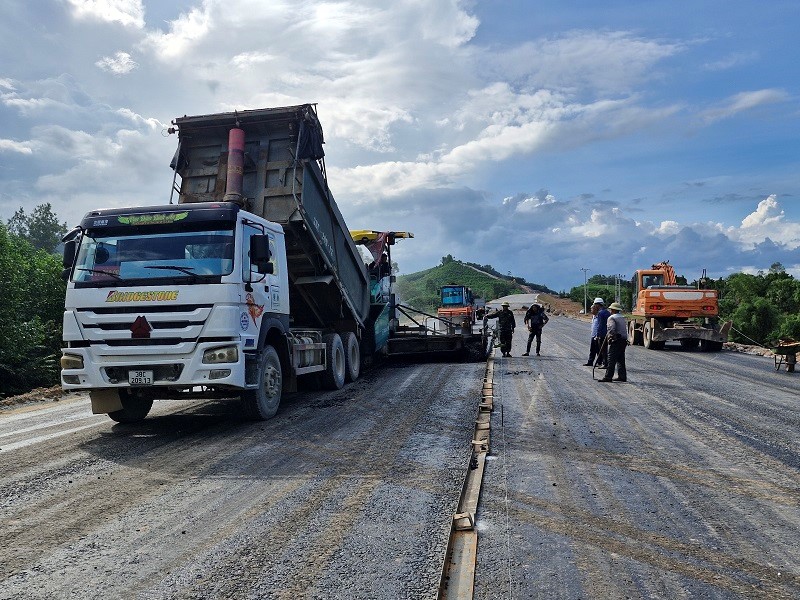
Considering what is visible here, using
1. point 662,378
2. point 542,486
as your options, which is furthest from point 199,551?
point 662,378

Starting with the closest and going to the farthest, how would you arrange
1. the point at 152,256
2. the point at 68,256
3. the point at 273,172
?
the point at 152,256 → the point at 68,256 → the point at 273,172

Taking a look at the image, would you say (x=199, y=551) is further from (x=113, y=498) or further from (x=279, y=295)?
(x=279, y=295)

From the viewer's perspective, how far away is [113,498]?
17.0 ft

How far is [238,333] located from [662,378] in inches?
358

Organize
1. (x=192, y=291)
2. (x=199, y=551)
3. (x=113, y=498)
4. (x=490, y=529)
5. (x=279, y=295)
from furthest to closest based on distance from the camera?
(x=279, y=295) → (x=192, y=291) → (x=113, y=498) → (x=490, y=529) → (x=199, y=551)

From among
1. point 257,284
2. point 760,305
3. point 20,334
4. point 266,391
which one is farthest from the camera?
point 760,305

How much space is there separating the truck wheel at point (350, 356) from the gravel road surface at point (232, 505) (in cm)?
358

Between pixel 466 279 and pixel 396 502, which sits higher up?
pixel 466 279

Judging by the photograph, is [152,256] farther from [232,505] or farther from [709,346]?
[709,346]

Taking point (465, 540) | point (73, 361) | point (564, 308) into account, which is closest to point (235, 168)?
point (73, 361)

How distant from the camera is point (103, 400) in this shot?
7.92 metres

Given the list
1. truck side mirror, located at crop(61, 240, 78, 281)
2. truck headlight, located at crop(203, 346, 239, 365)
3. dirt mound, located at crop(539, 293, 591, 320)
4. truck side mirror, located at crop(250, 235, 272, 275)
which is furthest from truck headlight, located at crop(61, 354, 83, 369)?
dirt mound, located at crop(539, 293, 591, 320)

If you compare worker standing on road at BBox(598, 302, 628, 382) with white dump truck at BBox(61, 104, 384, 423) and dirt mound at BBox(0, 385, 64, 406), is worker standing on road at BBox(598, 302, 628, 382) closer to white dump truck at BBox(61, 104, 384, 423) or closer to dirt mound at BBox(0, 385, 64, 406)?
white dump truck at BBox(61, 104, 384, 423)

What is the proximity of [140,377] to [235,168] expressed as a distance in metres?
4.01
